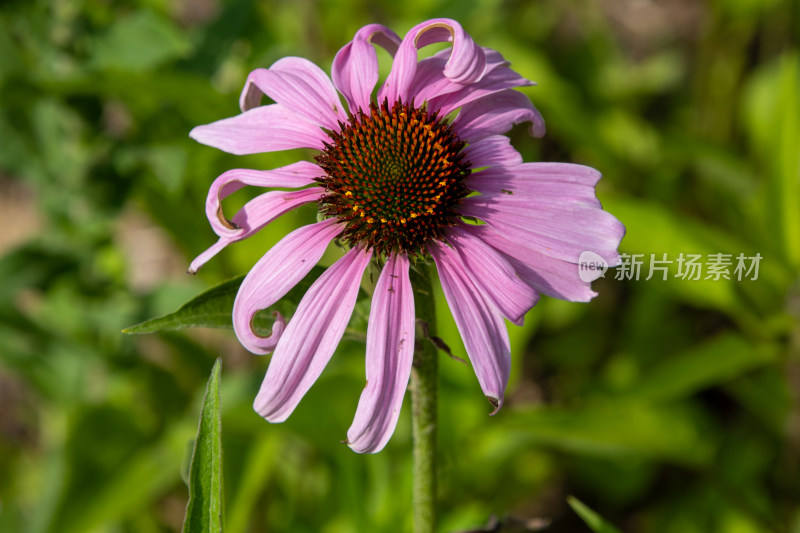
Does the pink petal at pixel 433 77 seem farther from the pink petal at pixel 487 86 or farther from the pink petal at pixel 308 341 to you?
the pink petal at pixel 308 341

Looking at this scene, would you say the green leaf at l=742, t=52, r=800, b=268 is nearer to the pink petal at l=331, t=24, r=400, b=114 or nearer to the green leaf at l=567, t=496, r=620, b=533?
the green leaf at l=567, t=496, r=620, b=533

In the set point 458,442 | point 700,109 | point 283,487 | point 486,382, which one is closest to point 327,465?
point 283,487

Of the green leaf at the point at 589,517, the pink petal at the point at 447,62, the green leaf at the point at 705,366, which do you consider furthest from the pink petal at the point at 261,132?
the green leaf at the point at 705,366

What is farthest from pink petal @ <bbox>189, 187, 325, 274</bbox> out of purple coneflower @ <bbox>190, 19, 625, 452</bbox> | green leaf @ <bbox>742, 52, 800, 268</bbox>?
green leaf @ <bbox>742, 52, 800, 268</bbox>

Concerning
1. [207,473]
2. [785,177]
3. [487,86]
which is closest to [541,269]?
[487,86]

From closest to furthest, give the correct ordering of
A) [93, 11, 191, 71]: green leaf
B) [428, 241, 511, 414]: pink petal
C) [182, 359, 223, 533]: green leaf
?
1. [182, 359, 223, 533]: green leaf
2. [428, 241, 511, 414]: pink petal
3. [93, 11, 191, 71]: green leaf

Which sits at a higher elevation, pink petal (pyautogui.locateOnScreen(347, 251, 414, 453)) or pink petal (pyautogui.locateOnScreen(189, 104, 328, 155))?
pink petal (pyautogui.locateOnScreen(189, 104, 328, 155))
